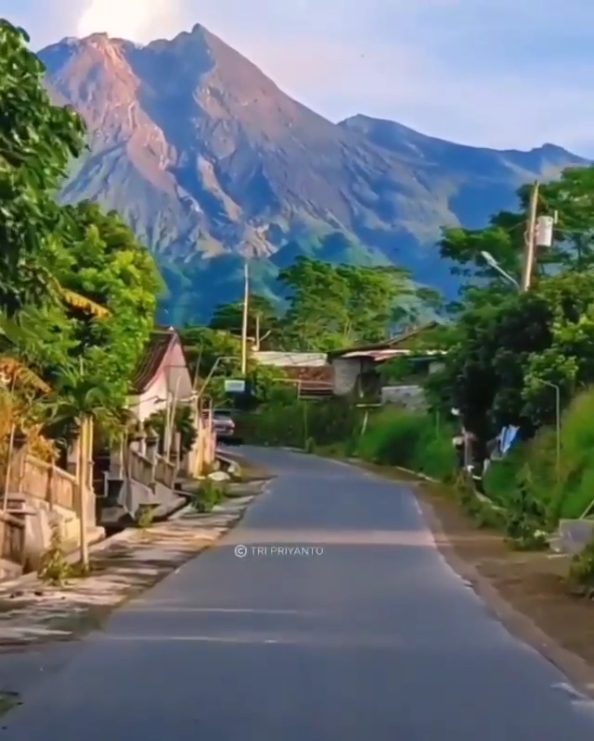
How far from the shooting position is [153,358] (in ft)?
159

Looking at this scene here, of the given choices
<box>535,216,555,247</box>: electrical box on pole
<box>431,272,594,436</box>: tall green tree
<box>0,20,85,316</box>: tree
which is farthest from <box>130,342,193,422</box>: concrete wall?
<box>0,20,85,316</box>: tree

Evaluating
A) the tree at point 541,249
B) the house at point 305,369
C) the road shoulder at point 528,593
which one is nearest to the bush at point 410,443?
the tree at point 541,249

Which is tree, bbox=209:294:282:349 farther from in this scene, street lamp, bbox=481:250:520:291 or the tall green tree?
the tall green tree

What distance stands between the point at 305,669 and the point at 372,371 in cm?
7157

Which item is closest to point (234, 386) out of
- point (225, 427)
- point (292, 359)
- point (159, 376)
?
point (225, 427)

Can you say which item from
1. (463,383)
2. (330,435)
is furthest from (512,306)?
(330,435)

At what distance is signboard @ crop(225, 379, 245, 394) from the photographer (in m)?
79.9

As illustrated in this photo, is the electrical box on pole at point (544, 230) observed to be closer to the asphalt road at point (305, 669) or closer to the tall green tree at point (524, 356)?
the tall green tree at point (524, 356)

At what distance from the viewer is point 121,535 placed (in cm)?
3159

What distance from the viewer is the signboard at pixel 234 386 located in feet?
262

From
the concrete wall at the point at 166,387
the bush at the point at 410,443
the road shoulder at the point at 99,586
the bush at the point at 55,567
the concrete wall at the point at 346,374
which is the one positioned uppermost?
the concrete wall at the point at 346,374

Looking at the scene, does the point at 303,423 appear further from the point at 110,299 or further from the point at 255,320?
the point at 110,299

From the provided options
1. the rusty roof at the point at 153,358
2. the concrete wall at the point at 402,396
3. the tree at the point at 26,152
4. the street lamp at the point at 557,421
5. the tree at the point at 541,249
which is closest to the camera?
the tree at the point at 26,152

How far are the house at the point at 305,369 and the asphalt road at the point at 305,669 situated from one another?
6595 cm
